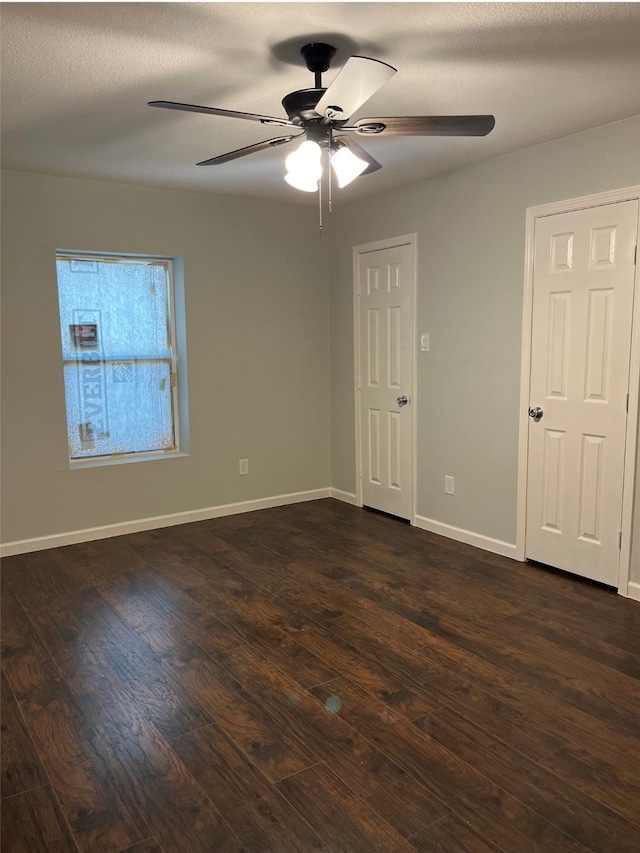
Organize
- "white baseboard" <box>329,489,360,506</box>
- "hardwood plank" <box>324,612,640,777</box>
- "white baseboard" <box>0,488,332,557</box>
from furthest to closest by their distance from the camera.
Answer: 1. "white baseboard" <box>329,489,360,506</box>
2. "white baseboard" <box>0,488,332,557</box>
3. "hardwood plank" <box>324,612,640,777</box>

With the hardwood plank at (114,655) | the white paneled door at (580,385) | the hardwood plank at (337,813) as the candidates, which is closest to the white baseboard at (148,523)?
the hardwood plank at (114,655)

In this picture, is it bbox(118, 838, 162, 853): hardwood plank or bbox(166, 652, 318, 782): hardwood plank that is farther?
bbox(166, 652, 318, 782): hardwood plank

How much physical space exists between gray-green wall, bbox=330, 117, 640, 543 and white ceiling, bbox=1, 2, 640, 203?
0.68 feet

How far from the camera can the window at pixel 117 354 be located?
4387mm

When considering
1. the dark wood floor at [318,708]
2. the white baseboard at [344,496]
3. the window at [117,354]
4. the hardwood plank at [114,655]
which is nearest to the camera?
the dark wood floor at [318,708]

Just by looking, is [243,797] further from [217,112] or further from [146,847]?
[217,112]

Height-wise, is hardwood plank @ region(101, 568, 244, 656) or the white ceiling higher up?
the white ceiling

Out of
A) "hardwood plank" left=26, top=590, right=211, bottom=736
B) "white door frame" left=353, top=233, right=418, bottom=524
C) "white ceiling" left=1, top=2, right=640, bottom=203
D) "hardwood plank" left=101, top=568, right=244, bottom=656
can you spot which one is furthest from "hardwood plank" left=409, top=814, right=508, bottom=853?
"white door frame" left=353, top=233, right=418, bottom=524

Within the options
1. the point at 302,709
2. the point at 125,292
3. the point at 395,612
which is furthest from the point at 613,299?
the point at 125,292

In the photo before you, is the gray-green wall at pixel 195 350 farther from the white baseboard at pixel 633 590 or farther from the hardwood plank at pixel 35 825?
the white baseboard at pixel 633 590

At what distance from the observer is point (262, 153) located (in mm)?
3555

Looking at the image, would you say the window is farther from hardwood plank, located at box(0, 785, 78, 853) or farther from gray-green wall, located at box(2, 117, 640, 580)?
hardwood plank, located at box(0, 785, 78, 853)

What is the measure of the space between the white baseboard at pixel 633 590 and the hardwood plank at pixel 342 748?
1846 mm

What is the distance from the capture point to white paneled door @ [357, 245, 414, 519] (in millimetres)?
4598
